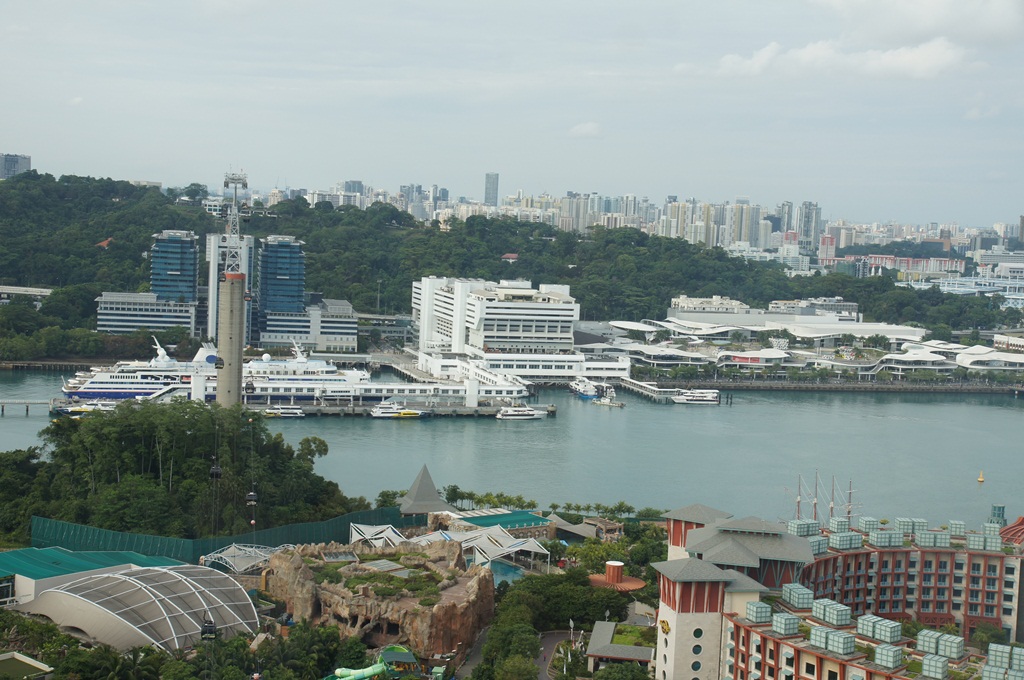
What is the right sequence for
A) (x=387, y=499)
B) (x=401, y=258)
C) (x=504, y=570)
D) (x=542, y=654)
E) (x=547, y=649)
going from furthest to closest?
1. (x=401, y=258)
2. (x=387, y=499)
3. (x=504, y=570)
4. (x=547, y=649)
5. (x=542, y=654)

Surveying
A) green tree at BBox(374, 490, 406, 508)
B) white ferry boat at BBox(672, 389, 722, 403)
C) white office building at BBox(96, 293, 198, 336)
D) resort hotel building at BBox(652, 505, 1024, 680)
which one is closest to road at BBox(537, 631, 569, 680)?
resort hotel building at BBox(652, 505, 1024, 680)

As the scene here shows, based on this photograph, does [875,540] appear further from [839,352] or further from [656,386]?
[839,352]

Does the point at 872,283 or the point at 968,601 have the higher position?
the point at 872,283

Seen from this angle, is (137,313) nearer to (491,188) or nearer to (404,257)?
(404,257)

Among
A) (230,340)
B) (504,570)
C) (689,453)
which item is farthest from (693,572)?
(689,453)

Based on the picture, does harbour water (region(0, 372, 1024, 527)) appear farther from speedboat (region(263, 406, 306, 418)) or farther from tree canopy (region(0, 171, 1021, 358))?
tree canopy (region(0, 171, 1021, 358))

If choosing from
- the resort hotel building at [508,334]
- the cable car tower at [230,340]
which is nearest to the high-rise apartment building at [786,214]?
the resort hotel building at [508,334]

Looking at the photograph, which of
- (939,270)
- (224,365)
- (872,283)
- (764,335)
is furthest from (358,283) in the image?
(939,270)
